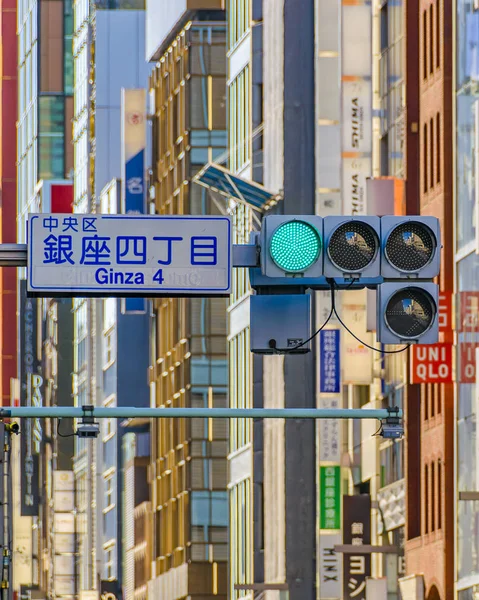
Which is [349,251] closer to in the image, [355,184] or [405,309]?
[405,309]

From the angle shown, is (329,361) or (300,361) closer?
(329,361)

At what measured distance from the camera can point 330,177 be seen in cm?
7675

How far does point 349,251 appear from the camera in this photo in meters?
17.8

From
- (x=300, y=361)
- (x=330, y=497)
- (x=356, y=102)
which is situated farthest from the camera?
(x=300, y=361)

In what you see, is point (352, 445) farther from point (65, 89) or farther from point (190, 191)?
point (65, 89)

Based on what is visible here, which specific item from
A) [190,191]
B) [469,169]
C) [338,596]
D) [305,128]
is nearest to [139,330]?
[190,191]

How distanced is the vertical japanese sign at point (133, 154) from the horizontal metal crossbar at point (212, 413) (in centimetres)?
9243

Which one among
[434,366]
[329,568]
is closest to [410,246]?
[434,366]

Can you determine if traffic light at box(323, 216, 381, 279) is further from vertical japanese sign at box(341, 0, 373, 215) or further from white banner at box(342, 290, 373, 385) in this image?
vertical japanese sign at box(341, 0, 373, 215)

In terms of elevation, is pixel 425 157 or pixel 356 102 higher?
pixel 356 102

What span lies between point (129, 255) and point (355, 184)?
53.2 m

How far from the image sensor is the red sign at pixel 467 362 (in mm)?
54000

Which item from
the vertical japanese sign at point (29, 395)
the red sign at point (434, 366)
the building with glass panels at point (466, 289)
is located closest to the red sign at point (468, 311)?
the building with glass panels at point (466, 289)

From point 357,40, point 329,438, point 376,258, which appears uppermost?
point 357,40
